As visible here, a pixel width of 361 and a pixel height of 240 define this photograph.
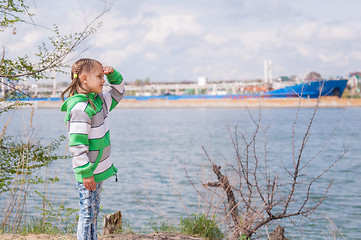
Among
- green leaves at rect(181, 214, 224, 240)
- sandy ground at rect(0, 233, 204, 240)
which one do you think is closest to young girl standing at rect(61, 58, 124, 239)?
sandy ground at rect(0, 233, 204, 240)

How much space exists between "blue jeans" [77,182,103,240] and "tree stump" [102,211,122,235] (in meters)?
1.40

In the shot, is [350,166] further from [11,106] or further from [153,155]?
[11,106]

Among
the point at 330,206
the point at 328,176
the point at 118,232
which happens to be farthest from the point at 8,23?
the point at 328,176

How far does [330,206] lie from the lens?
33.9ft

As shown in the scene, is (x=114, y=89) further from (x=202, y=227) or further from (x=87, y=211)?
(x=202, y=227)

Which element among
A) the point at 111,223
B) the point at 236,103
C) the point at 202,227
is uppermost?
the point at 111,223

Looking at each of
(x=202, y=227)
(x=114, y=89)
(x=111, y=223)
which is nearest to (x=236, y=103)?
(x=202, y=227)

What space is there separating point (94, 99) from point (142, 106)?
3703 inches

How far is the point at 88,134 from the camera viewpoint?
9.33 ft

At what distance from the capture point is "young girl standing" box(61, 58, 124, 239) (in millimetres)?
2744

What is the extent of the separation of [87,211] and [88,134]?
53 centimetres

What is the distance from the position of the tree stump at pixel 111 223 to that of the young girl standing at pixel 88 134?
139cm

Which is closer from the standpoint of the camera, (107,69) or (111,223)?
(107,69)

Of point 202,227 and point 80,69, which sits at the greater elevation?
point 80,69
